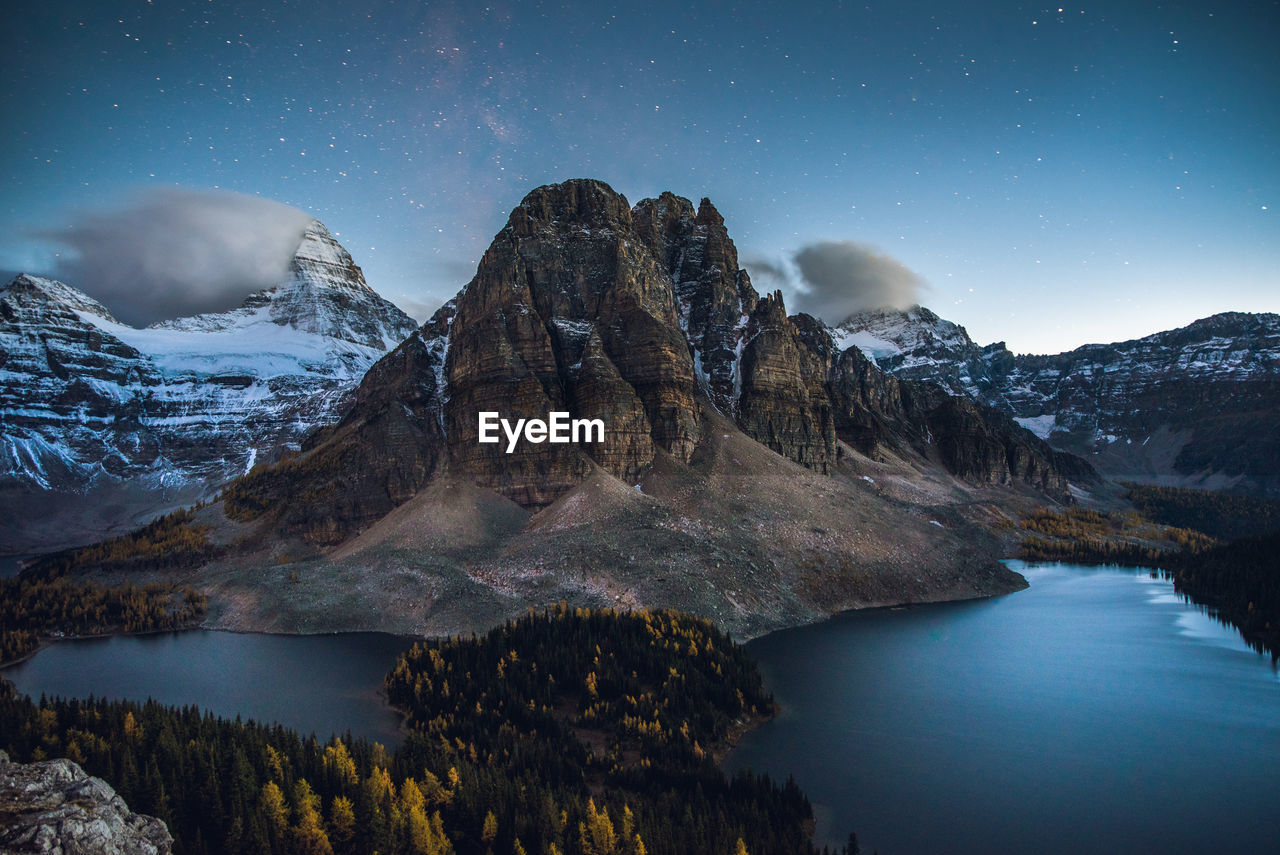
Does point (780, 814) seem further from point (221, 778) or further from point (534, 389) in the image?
point (534, 389)

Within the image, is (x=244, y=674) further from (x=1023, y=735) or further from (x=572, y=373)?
(x=572, y=373)

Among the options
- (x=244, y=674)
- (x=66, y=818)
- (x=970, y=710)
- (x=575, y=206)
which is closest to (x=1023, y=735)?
(x=970, y=710)

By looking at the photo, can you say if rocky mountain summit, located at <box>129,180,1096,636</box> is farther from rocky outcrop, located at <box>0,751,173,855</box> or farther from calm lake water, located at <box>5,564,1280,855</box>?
rocky outcrop, located at <box>0,751,173,855</box>

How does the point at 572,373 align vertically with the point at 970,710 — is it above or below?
above

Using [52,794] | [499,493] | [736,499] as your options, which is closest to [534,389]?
[499,493]

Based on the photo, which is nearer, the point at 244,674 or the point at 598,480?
the point at 244,674

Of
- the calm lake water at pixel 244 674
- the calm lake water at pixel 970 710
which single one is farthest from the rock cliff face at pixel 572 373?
the calm lake water at pixel 970 710

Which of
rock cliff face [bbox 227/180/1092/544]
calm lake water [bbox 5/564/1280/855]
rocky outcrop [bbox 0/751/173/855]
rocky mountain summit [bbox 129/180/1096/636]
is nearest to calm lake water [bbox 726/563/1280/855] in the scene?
calm lake water [bbox 5/564/1280/855]

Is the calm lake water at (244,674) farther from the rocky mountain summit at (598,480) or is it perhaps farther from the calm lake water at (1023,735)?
the calm lake water at (1023,735)
